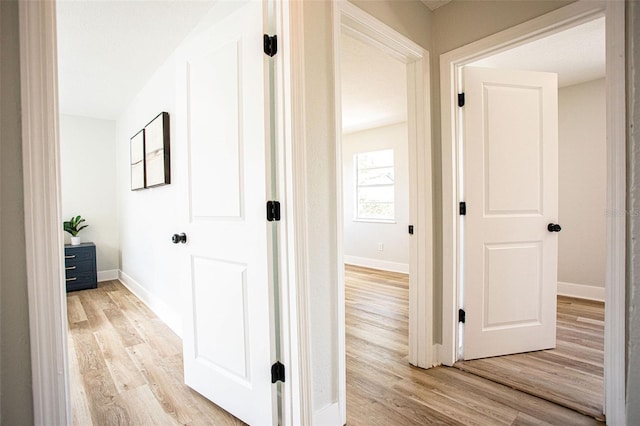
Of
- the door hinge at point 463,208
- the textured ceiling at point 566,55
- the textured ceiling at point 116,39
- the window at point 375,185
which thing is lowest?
the door hinge at point 463,208

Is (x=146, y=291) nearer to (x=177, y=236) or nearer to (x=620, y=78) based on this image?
(x=177, y=236)

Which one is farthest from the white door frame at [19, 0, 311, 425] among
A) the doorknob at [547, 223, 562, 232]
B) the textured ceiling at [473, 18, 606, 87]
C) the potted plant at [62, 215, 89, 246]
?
the potted plant at [62, 215, 89, 246]

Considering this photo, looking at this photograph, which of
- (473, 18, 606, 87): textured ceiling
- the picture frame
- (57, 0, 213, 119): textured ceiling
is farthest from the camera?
the picture frame

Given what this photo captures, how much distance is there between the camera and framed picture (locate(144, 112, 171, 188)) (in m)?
2.62

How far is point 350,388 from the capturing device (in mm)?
1818

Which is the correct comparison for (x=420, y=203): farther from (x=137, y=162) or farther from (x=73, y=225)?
(x=73, y=225)

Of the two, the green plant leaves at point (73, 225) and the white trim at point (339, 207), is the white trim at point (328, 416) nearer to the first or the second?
the white trim at point (339, 207)

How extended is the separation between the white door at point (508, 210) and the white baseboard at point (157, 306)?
7.54 feet

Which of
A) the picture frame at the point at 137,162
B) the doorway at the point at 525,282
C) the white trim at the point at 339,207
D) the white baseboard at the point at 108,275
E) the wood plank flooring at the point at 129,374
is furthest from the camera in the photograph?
the white baseboard at the point at 108,275

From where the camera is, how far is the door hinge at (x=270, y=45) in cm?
137

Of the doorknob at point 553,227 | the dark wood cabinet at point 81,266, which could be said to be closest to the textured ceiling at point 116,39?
the dark wood cabinet at point 81,266

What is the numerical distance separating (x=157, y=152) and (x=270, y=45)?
190cm

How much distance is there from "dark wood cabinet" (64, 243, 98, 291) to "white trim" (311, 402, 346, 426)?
405 cm

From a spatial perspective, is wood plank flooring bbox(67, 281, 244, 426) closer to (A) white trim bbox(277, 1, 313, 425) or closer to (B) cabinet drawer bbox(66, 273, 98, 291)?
(A) white trim bbox(277, 1, 313, 425)
